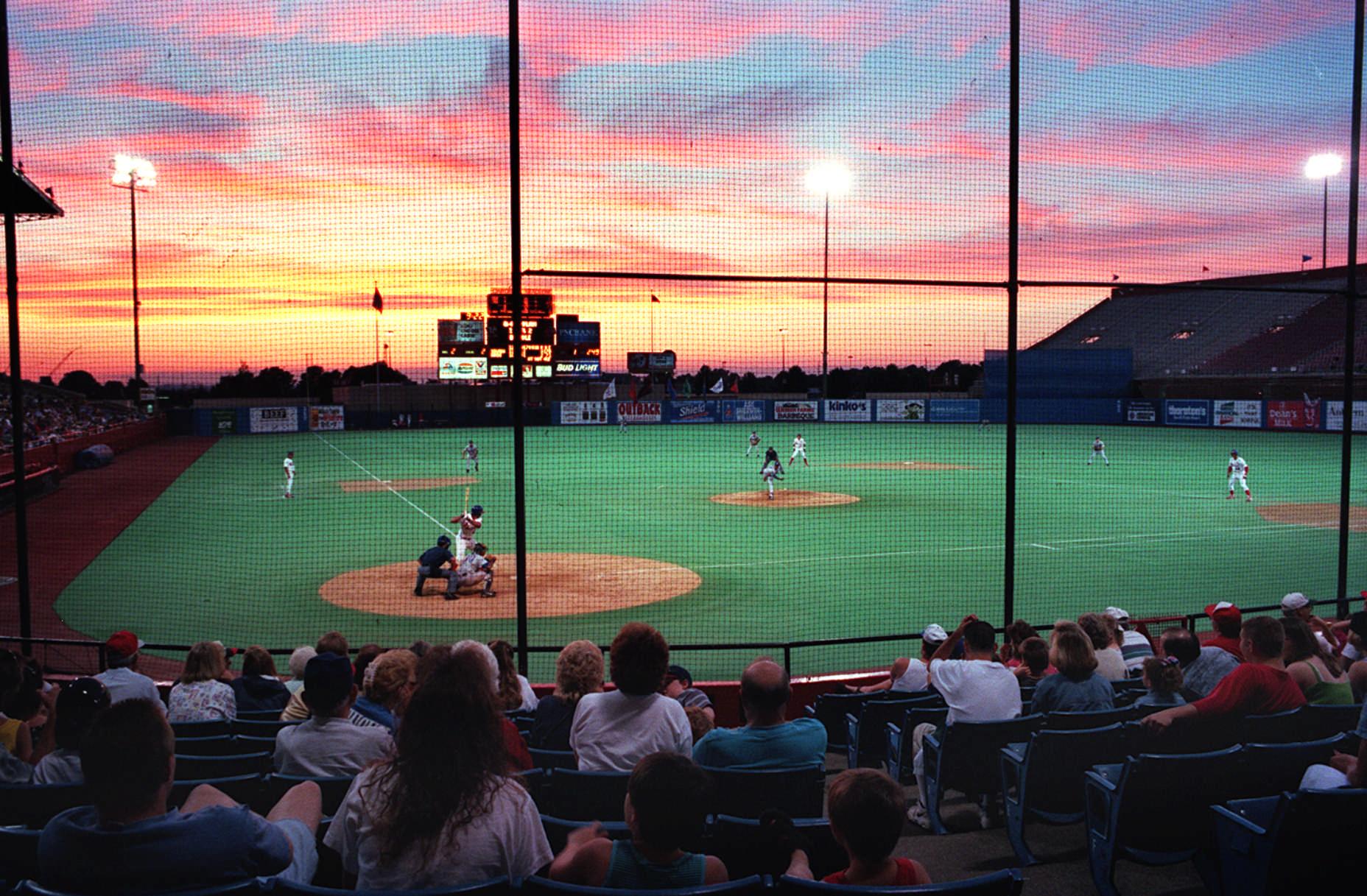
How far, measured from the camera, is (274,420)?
2328 inches

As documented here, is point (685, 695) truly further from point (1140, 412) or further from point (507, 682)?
point (1140, 412)

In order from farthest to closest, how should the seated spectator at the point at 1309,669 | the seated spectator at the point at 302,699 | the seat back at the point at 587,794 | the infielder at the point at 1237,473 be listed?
the infielder at the point at 1237,473, the seated spectator at the point at 302,699, the seated spectator at the point at 1309,669, the seat back at the point at 587,794

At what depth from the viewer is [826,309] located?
11133 mm

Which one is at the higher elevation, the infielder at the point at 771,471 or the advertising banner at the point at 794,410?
the advertising banner at the point at 794,410

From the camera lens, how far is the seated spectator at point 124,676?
240 inches

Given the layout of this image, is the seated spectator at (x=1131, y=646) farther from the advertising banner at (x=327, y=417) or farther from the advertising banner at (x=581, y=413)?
the advertising banner at (x=581, y=413)

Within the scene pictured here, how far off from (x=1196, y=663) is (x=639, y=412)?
57753 millimetres

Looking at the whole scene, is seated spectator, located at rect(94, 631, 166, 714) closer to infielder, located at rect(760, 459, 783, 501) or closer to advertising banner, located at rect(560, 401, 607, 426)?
infielder, located at rect(760, 459, 783, 501)

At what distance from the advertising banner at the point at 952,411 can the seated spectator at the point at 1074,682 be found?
5741 centimetres

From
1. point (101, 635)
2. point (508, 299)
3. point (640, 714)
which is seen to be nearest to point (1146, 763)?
point (640, 714)

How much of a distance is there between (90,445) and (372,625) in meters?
30.5

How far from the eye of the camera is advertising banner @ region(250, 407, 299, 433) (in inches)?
2317

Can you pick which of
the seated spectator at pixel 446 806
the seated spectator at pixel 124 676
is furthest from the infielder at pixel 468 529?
the seated spectator at pixel 446 806

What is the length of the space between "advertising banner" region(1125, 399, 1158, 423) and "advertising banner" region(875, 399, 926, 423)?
11307mm
